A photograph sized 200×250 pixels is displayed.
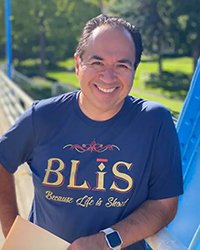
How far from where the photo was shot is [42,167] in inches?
71.7

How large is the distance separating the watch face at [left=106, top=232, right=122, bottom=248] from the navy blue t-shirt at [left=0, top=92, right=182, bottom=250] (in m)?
0.12

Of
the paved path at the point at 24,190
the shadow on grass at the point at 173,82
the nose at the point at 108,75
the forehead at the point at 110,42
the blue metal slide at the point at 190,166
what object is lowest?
the shadow on grass at the point at 173,82

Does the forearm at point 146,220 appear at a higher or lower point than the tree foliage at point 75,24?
higher

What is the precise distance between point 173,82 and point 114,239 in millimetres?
32601

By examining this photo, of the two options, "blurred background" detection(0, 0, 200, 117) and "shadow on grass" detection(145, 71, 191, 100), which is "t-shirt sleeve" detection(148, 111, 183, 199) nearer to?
"blurred background" detection(0, 0, 200, 117)

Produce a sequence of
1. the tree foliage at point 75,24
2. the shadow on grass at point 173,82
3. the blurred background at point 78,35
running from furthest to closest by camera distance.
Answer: the shadow on grass at point 173,82 < the blurred background at point 78,35 < the tree foliage at point 75,24

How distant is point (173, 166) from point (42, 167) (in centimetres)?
46

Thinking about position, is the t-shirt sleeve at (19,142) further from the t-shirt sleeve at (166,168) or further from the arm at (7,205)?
the t-shirt sleeve at (166,168)

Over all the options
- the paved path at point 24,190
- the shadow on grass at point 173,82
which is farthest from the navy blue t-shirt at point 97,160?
the shadow on grass at point 173,82

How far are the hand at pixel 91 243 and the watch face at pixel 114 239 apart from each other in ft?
0.06

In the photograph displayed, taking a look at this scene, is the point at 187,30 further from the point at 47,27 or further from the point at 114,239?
the point at 114,239

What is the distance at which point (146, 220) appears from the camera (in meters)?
1.73

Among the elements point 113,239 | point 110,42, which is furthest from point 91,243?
point 110,42

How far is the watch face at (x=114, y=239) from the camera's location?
5.41 feet
